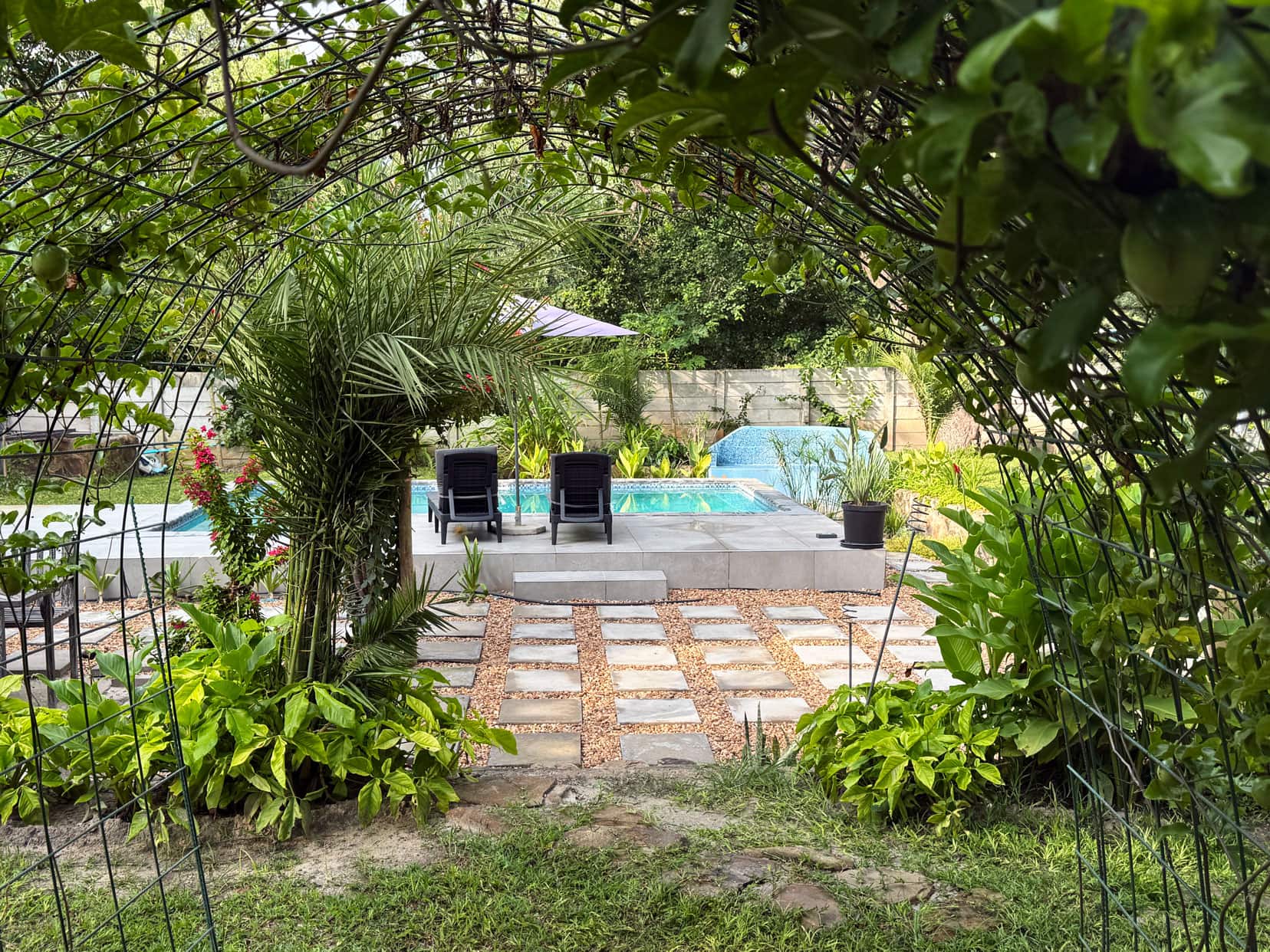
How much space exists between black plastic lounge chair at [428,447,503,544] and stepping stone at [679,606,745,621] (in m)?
1.57

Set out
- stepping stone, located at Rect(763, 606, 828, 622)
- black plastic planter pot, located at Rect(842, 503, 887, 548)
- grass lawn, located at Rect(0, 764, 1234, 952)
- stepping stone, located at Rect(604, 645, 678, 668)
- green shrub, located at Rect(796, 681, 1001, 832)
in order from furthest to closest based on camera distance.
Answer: black plastic planter pot, located at Rect(842, 503, 887, 548) < stepping stone, located at Rect(763, 606, 828, 622) < stepping stone, located at Rect(604, 645, 678, 668) < green shrub, located at Rect(796, 681, 1001, 832) < grass lawn, located at Rect(0, 764, 1234, 952)

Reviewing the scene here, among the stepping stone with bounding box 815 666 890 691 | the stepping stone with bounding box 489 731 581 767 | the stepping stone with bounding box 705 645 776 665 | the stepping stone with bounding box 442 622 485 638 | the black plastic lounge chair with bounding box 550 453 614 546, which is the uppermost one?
the black plastic lounge chair with bounding box 550 453 614 546

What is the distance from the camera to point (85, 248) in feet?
5.29

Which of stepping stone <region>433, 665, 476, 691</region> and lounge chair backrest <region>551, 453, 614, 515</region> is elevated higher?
lounge chair backrest <region>551, 453, 614, 515</region>

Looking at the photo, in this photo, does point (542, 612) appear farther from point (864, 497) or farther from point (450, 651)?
point (864, 497)

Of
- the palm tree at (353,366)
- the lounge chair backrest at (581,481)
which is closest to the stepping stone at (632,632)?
the lounge chair backrest at (581,481)

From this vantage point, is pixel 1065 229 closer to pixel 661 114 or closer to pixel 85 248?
pixel 661 114

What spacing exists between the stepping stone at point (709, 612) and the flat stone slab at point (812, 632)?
0.37 m

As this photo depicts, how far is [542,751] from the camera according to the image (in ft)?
12.0

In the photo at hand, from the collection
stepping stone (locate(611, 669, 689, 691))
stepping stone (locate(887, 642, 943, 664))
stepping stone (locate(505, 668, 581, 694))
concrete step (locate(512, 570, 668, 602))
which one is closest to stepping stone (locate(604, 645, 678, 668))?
stepping stone (locate(611, 669, 689, 691))

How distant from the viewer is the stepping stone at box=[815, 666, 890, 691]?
4.51 meters

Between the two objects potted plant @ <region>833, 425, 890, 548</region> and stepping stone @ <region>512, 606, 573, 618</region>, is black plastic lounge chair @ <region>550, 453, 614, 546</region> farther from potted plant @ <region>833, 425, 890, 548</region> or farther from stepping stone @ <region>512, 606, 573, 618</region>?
potted plant @ <region>833, 425, 890, 548</region>

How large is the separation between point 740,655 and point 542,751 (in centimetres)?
158

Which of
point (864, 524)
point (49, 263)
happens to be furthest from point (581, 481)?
point (49, 263)
